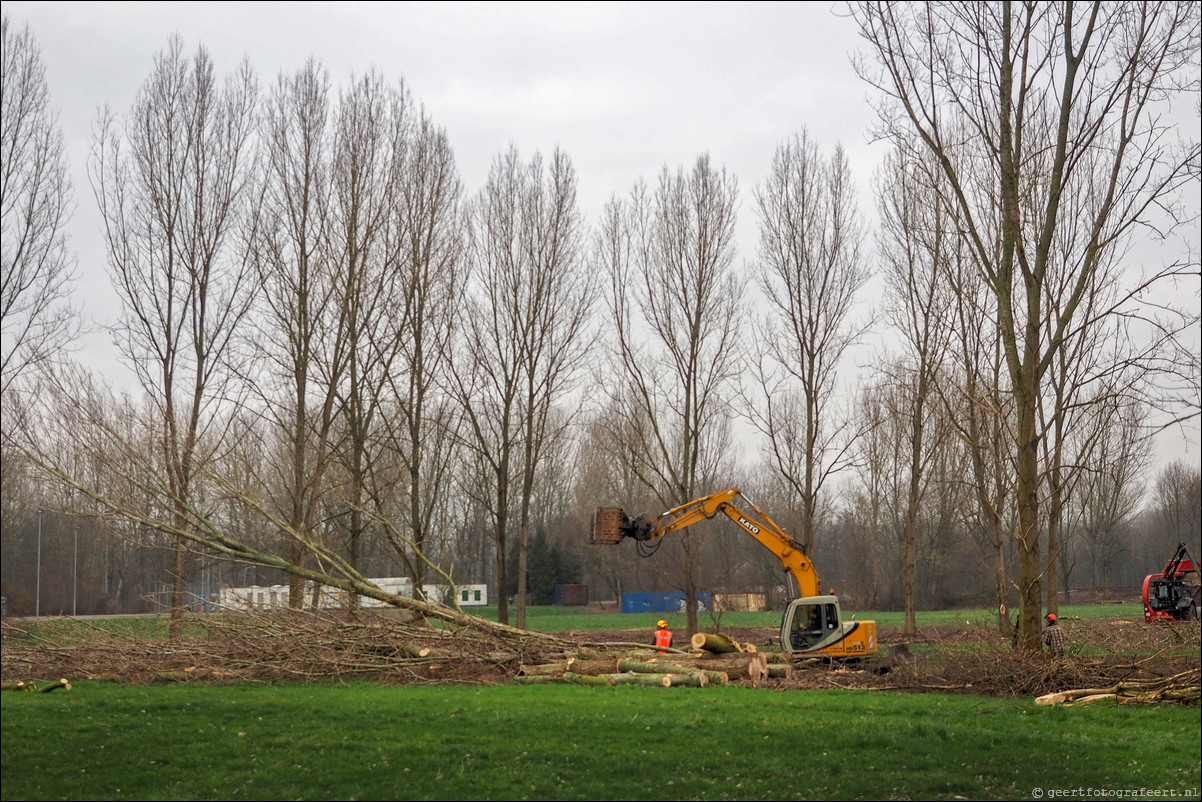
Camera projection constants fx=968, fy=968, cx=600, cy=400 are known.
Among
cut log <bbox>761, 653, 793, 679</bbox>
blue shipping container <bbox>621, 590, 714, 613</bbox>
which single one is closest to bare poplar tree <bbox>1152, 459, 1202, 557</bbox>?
blue shipping container <bbox>621, 590, 714, 613</bbox>

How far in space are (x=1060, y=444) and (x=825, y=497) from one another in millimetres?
37290

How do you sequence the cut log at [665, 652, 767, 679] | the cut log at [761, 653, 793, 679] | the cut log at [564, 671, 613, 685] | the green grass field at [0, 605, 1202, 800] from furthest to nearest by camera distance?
the cut log at [761, 653, 793, 679], the cut log at [665, 652, 767, 679], the cut log at [564, 671, 613, 685], the green grass field at [0, 605, 1202, 800]

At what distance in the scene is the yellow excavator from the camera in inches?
682

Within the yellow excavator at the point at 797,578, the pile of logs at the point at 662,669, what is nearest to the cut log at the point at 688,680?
the pile of logs at the point at 662,669

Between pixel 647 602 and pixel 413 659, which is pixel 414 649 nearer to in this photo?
pixel 413 659

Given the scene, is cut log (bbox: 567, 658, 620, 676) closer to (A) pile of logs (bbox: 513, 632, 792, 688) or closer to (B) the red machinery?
(A) pile of logs (bbox: 513, 632, 792, 688)

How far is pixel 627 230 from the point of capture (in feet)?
91.4

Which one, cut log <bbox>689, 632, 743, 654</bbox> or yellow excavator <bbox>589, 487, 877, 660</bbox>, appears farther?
yellow excavator <bbox>589, 487, 877, 660</bbox>

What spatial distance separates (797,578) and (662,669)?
15.7 ft

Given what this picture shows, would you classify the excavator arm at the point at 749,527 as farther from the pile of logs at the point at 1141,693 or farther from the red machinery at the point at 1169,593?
the red machinery at the point at 1169,593

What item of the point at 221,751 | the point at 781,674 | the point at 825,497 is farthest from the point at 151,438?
the point at 825,497

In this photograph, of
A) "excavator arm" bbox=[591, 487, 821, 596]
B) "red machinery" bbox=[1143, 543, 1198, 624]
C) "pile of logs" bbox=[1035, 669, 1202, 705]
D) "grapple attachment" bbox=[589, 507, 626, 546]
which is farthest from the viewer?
"red machinery" bbox=[1143, 543, 1198, 624]

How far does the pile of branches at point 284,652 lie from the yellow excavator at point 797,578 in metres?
2.43

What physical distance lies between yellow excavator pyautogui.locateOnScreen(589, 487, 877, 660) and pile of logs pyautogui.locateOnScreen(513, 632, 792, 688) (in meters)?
1.24
